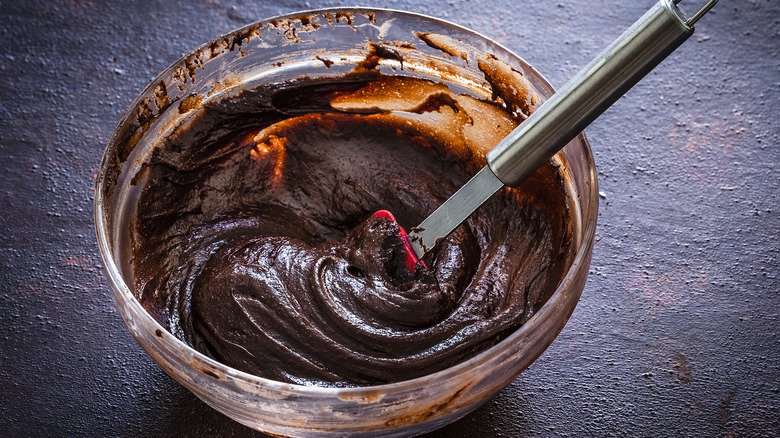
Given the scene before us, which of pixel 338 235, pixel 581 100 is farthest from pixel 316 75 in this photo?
pixel 581 100

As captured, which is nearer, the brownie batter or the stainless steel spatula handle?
the stainless steel spatula handle

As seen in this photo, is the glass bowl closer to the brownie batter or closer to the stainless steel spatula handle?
the brownie batter

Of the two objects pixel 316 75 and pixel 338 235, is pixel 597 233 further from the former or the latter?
pixel 316 75

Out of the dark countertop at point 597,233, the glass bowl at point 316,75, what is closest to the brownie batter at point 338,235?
the glass bowl at point 316,75

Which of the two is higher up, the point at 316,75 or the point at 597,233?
the point at 316,75

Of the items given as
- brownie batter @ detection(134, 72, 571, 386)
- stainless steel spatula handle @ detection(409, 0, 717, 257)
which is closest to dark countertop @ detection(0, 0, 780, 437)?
brownie batter @ detection(134, 72, 571, 386)

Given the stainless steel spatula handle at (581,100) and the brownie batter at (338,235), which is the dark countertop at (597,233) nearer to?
the brownie batter at (338,235)

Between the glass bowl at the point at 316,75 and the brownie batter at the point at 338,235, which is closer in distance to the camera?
the glass bowl at the point at 316,75
